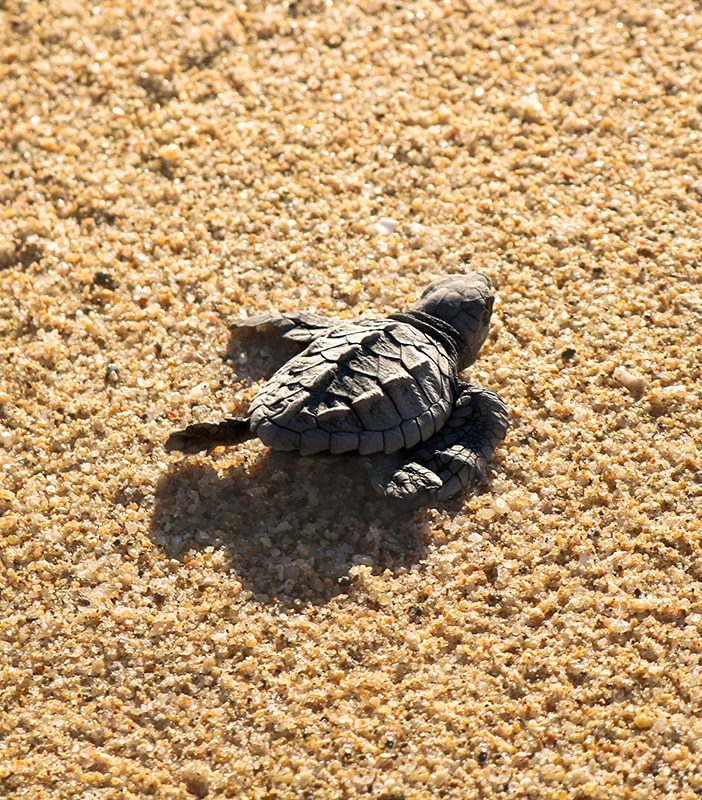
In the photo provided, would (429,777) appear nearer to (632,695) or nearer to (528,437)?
(632,695)

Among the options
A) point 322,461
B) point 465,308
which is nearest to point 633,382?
point 465,308

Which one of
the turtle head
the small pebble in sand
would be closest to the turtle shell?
the turtle head

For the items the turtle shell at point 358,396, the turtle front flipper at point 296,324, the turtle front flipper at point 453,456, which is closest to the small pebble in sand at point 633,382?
the turtle front flipper at point 453,456

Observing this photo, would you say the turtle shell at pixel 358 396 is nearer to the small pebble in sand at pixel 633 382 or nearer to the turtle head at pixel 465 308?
the turtle head at pixel 465 308

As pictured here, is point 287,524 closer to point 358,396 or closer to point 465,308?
point 358,396

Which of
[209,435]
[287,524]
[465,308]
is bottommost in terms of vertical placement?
[287,524]

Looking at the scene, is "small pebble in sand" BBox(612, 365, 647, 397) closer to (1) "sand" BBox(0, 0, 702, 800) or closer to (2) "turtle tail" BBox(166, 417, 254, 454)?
(1) "sand" BBox(0, 0, 702, 800)
